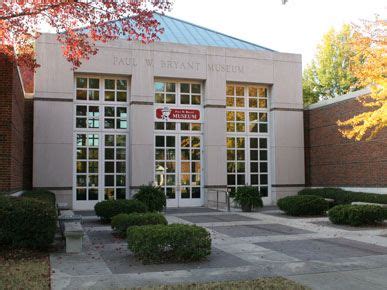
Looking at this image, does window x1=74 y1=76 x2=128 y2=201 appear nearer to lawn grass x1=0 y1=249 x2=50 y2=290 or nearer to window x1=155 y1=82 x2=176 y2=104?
window x1=155 y1=82 x2=176 y2=104

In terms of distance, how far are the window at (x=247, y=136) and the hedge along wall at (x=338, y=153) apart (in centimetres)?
230

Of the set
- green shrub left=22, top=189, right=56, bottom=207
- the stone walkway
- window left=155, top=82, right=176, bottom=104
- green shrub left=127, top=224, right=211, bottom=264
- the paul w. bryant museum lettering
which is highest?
the paul w. bryant museum lettering

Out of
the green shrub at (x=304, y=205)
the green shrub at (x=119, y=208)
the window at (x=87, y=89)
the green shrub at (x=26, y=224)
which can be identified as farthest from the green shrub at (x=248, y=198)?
the green shrub at (x=26, y=224)

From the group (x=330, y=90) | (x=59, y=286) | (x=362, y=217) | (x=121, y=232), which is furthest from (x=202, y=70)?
(x=330, y=90)

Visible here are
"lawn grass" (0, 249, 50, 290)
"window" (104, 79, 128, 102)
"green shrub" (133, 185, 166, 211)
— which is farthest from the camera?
"window" (104, 79, 128, 102)

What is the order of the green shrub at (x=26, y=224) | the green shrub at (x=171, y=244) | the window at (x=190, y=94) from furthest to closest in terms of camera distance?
the window at (x=190, y=94)
the green shrub at (x=26, y=224)
the green shrub at (x=171, y=244)

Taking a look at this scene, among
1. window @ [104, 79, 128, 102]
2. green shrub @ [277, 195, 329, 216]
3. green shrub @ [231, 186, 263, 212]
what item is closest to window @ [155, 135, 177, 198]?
window @ [104, 79, 128, 102]

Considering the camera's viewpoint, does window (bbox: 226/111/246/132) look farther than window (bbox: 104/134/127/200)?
Yes

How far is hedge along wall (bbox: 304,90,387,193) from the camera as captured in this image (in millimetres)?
18875

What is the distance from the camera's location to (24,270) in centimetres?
788

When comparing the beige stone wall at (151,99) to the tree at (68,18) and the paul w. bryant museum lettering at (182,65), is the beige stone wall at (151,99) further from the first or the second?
the tree at (68,18)

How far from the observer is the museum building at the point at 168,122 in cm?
2012

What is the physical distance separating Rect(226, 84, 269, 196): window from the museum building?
49 millimetres

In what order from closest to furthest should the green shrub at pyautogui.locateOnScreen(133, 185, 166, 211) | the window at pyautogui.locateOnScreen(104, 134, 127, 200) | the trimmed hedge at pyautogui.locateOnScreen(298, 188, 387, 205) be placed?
the green shrub at pyautogui.locateOnScreen(133, 185, 166, 211) < the trimmed hedge at pyautogui.locateOnScreen(298, 188, 387, 205) < the window at pyautogui.locateOnScreen(104, 134, 127, 200)
